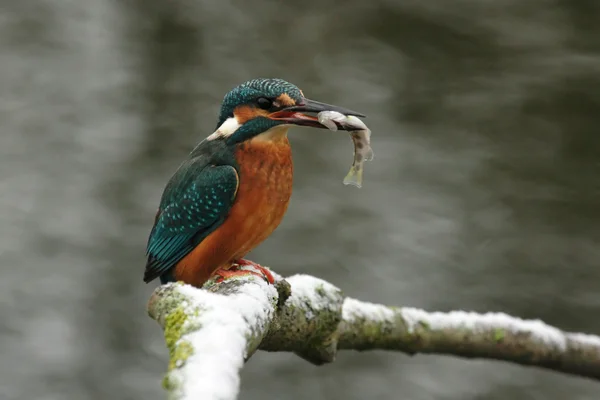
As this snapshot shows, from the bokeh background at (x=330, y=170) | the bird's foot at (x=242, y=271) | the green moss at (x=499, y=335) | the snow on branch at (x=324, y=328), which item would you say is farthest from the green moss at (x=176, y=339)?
the bokeh background at (x=330, y=170)

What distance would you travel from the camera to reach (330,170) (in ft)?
18.0

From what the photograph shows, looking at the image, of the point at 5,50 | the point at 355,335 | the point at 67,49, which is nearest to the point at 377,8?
the point at 67,49

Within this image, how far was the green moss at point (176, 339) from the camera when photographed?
4.33 ft

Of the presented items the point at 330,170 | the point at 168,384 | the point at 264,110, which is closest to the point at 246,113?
the point at 264,110

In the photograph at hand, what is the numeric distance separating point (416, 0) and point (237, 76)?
135 centimetres

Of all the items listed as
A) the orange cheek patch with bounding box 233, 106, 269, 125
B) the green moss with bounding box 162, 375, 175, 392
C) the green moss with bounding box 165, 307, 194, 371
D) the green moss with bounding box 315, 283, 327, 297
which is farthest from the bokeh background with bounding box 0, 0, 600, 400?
the green moss with bounding box 162, 375, 175, 392

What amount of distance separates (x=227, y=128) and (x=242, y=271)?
41cm

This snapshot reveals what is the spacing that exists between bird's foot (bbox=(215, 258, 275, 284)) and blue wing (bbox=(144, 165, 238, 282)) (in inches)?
4.7

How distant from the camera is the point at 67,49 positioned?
6.13 meters

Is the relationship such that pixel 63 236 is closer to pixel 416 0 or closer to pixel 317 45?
pixel 317 45

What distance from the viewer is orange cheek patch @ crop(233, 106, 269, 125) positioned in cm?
230

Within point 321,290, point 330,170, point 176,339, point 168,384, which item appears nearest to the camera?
point 168,384

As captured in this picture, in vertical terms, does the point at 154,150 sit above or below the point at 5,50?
below

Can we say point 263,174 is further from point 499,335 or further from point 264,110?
point 499,335
